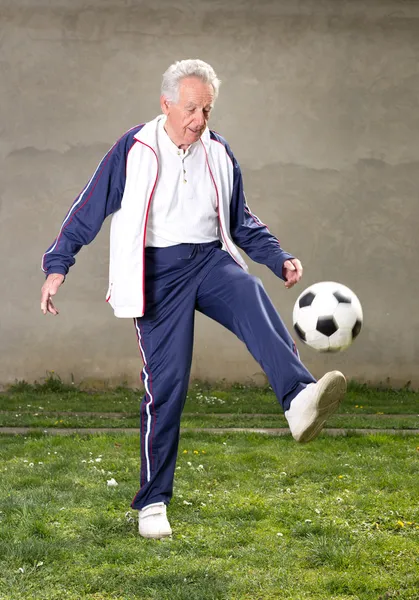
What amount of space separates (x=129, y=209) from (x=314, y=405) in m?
1.36

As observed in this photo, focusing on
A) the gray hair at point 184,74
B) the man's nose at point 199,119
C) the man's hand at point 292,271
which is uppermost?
the gray hair at point 184,74

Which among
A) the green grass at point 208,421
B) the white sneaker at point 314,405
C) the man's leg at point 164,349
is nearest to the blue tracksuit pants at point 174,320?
the man's leg at point 164,349

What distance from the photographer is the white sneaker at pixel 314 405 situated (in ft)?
11.5

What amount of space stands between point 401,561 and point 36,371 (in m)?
7.68

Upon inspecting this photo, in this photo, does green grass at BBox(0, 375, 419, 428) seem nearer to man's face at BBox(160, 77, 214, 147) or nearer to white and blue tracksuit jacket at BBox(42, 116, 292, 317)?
white and blue tracksuit jacket at BBox(42, 116, 292, 317)

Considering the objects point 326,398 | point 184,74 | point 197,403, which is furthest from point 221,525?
point 197,403

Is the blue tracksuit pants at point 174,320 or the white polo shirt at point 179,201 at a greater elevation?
the white polo shirt at point 179,201

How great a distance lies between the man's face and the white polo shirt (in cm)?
12

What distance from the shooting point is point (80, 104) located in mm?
10867

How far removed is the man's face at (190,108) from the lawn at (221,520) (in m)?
2.05

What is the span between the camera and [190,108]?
3.99m

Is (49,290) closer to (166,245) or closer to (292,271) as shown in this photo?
(166,245)

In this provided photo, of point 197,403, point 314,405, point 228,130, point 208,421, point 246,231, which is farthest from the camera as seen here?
point 228,130

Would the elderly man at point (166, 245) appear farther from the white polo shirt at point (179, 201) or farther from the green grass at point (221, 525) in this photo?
the green grass at point (221, 525)
